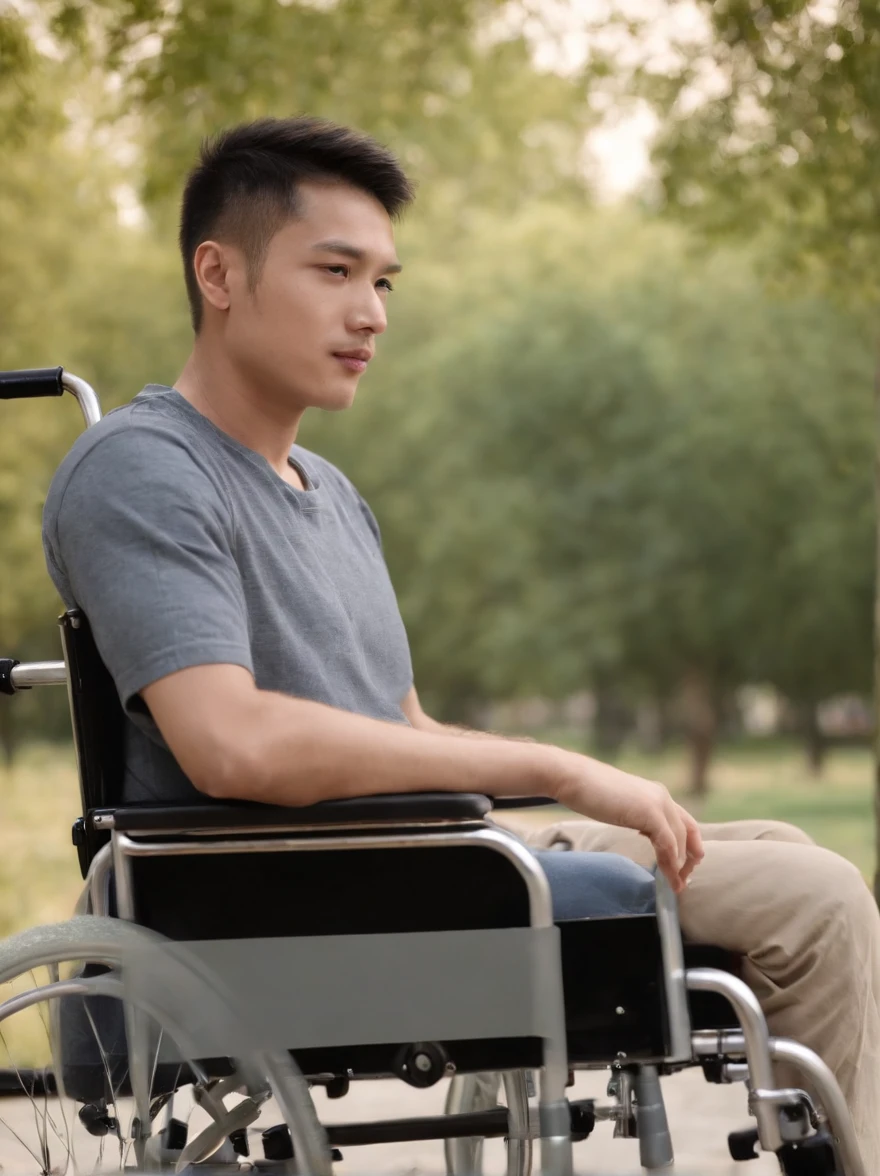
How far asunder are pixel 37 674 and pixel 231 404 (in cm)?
46

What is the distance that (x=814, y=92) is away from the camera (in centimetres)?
527

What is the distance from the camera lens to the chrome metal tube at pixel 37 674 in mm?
2148

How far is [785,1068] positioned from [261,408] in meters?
1.12

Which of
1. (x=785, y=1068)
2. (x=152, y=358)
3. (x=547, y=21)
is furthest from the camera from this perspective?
(x=152, y=358)

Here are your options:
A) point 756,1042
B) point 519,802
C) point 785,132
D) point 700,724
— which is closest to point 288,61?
point 785,132

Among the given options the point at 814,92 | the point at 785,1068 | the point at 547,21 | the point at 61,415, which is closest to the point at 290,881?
the point at 785,1068

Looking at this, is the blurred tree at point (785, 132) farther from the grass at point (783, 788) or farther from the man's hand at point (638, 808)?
the grass at point (783, 788)

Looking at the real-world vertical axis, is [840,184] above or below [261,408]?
above

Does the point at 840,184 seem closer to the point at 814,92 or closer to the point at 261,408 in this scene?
the point at 814,92

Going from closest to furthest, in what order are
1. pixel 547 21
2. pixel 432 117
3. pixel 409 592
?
pixel 547 21, pixel 432 117, pixel 409 592

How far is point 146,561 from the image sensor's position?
5.99 ft

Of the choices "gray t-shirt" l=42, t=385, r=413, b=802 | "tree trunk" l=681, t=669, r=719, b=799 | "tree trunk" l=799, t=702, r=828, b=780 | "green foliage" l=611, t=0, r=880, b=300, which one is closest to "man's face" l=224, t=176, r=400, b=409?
"gray t-shirt" l=42, t=385, r=413, b=802

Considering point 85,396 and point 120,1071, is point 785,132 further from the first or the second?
point 120,1071

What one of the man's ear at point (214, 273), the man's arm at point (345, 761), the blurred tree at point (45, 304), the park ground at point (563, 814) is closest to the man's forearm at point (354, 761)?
the man's arm at point (345, 761)
